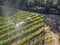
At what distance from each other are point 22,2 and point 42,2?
18.4ft

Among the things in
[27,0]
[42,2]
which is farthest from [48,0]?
[27,0]

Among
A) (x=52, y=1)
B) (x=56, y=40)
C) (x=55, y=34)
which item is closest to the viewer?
(x=56, y=40)

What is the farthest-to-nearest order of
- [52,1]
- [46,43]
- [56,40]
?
[52,1], [56,40], [46,43]

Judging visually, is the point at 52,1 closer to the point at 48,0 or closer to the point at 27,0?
the point at 48,0

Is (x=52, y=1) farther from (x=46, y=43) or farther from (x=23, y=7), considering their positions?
(x=46, y=43)

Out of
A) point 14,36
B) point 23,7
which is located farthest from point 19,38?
point 23,7

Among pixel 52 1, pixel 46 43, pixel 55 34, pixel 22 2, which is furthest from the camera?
pixel 22 2

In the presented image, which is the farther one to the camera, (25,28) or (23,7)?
(23,7)

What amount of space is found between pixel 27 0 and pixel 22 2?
56.3 inches

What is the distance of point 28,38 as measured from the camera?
22.3 m

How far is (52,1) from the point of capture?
4403cm

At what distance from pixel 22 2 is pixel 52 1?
8229 millimetres

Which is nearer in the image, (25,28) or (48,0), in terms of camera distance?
(25,28)

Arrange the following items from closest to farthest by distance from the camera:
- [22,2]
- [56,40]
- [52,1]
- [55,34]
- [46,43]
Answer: [46,43] < [56,40] < [55,34] < [52,1] < [22,2]
